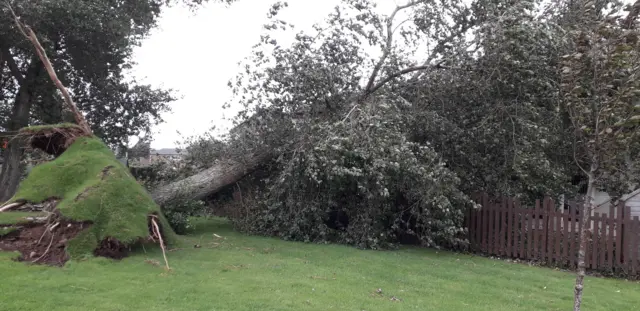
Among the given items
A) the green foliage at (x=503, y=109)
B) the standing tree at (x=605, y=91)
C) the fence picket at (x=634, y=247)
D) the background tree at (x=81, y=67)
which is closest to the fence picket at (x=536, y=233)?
the green foliage at (x=503, y=109)

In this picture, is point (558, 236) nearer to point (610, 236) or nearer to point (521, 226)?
point (521, 226)

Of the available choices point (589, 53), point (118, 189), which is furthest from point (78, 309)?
point (589, 53)

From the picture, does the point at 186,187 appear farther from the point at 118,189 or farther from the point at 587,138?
the point at 587,138

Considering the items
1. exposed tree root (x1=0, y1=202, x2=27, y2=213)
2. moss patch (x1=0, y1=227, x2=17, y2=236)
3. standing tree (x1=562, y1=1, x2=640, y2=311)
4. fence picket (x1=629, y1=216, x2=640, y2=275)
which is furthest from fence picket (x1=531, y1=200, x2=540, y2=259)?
exposed tree root (x1=0, y1=202, x2=27, y2=213)

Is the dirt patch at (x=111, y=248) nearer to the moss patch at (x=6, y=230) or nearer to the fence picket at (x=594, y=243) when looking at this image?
the moss patch at (x=6, y=230)

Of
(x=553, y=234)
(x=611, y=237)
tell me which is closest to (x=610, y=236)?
(x=611, y=237)

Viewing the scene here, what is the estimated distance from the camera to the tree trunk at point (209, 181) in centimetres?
1235

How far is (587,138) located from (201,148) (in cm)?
973

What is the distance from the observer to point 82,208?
8.38 m

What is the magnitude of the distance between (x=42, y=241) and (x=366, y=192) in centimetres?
594

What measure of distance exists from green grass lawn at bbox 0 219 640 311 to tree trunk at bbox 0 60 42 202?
9.17 metres

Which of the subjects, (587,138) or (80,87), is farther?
(80,87)

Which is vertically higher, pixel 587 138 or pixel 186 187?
pixel 587 138

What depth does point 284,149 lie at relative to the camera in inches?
453
